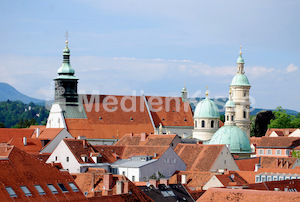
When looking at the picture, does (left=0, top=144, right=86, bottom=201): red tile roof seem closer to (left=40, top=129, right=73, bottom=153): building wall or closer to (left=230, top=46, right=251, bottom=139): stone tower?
(left=40, top=129, right=73, bottom=153): building wall

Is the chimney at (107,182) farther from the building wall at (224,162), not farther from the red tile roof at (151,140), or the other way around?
the red tile roof at (151,140)

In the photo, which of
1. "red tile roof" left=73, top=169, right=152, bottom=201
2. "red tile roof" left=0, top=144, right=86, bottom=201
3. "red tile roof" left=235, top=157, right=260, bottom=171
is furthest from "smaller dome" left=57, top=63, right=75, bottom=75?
"red tile roof" left=0, top=144, right=86, bottom=201

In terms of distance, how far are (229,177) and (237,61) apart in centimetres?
7065

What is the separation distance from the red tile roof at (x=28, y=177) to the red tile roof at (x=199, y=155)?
124 ft

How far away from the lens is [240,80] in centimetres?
13212

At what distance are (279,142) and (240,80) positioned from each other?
1491 centimetres

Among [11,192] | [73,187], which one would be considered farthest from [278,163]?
[11,192]

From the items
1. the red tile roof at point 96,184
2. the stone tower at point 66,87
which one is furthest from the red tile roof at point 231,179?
the stone tower at point 66,87

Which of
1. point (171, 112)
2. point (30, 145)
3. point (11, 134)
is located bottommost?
point (30, 145)

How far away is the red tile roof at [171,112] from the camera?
116562mm

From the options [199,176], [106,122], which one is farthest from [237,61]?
[199,176]

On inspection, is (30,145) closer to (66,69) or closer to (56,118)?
(56,118)

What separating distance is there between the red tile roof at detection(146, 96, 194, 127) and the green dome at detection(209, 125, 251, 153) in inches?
698

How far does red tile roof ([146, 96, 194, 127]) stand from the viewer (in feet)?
382
